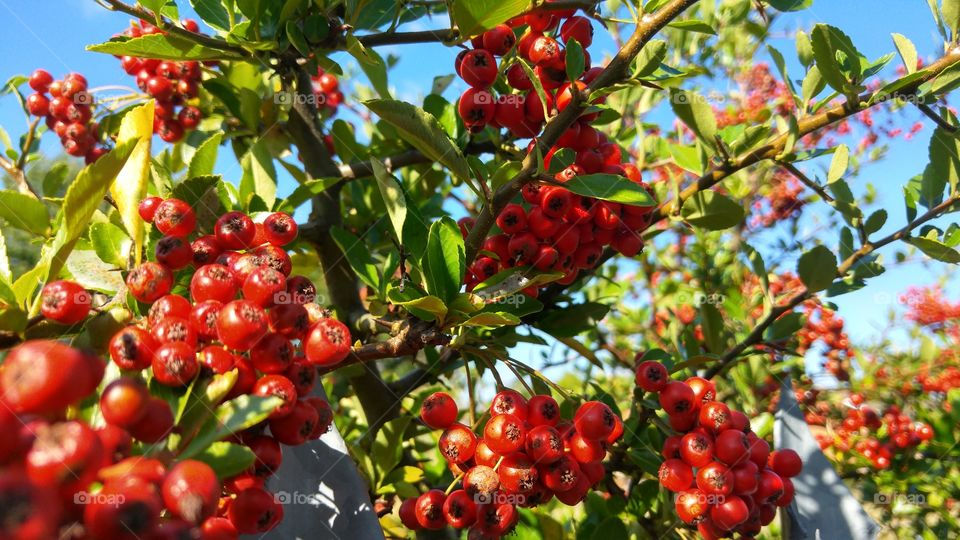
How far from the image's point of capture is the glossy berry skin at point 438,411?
1644 millimetres

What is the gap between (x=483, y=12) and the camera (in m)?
1.38

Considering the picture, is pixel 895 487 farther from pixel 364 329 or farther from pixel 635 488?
pixel 364 329

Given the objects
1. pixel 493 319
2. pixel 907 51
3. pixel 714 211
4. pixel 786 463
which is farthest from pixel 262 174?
pixel 907 51

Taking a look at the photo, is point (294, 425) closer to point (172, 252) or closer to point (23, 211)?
point (172, 252)

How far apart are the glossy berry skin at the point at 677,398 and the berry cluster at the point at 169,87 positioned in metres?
1.94

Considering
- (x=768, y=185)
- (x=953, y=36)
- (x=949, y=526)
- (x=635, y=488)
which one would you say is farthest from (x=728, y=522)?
(x=768, y=185)

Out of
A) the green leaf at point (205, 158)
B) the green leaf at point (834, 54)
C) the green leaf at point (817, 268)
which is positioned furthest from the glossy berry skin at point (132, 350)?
the green leaf at point (817, 268)

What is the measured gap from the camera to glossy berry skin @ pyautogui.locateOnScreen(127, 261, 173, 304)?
1.13 metres

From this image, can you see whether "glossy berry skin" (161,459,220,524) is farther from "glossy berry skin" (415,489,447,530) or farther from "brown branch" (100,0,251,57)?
"brown branch" (100,0,251,57)

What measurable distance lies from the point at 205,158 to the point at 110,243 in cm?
34

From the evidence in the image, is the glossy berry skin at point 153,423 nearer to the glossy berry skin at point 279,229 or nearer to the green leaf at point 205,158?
the glossy berry skin at point 279,229

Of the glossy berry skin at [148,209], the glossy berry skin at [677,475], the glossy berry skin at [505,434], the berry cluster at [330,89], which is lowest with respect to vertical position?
the glossy berry skin at [677,475]

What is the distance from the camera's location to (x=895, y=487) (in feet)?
11.0

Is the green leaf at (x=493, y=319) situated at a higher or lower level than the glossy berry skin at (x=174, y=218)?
lower
